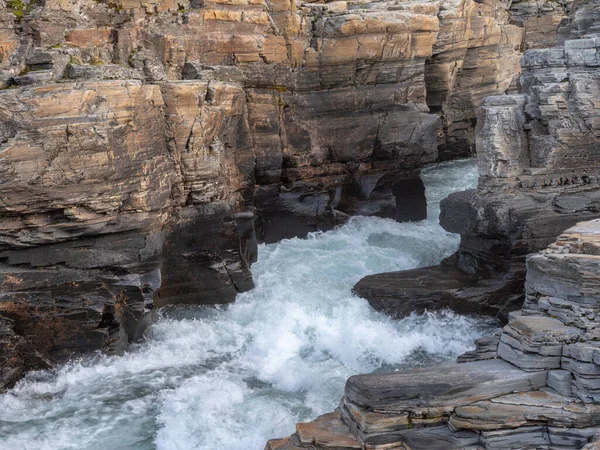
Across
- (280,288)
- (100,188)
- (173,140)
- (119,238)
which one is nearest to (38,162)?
(100,188)

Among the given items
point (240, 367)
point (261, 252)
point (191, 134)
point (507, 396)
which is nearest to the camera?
point (507, 396)

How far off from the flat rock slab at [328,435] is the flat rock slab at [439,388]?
53cm

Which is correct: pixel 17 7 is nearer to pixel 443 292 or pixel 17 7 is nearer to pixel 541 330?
pixel 443 292

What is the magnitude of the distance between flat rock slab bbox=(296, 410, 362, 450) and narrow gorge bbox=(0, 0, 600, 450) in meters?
0.05

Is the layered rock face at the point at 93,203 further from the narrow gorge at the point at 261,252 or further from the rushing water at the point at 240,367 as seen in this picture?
the rushing water at the point at 240,367

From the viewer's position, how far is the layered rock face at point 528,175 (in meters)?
17.8

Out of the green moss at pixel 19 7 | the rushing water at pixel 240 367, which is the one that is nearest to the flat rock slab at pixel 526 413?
the rushing water at pixel 240 367

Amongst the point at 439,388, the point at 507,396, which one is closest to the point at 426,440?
the point at 439,388

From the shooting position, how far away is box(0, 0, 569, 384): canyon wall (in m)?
16.6

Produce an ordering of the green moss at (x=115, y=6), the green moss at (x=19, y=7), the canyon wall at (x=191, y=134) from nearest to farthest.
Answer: the canyon wall at (x=191, y=134) < the green moss at (x=19, y=7) < the green moss at (x=115, y=6)

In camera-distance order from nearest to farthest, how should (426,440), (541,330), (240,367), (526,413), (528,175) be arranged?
(526,413), (426,440), (541,330), (240,367), (528,175)

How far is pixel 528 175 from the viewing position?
60.4 feet

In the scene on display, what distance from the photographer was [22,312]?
16531mm

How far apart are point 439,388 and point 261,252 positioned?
12616 mm
